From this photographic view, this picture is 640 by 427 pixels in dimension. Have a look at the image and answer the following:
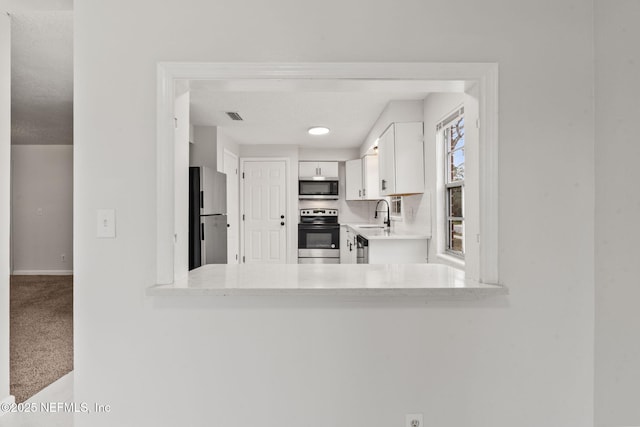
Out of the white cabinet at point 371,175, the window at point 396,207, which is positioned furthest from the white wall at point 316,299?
the white cabinet at point 371,175

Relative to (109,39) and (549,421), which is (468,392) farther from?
(109,39)

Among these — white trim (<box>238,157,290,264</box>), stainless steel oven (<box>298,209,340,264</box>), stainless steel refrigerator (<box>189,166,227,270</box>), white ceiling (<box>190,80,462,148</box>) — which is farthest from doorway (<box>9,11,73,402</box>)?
stainless steel oven (<box>298,209,340,264</box>)

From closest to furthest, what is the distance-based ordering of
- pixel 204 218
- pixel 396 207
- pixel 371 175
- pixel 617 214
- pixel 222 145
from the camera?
pixel 617 214 < pixel 204 218 < pixel 396 207 < pixel 222 145 < pixel 371 175

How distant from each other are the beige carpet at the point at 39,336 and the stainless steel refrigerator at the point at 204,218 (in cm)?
126

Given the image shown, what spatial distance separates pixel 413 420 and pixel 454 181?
1921 millimetres

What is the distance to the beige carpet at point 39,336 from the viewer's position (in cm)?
248

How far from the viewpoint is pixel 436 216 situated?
316 centimetres

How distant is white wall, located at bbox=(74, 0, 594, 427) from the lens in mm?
1542

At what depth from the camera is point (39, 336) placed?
10.7 ft

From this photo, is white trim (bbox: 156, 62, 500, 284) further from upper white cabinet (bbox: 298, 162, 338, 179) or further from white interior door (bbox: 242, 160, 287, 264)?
upper white cabinet (bbox: 298, 162, 338, 179)

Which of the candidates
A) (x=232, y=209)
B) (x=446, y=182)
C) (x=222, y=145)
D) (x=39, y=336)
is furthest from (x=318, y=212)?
(x=39, y=336)

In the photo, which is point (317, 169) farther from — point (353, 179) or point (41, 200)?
point (41, 200)

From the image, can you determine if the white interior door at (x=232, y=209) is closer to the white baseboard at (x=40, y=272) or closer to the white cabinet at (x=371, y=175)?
the white cabinet at (x=371, y=175)

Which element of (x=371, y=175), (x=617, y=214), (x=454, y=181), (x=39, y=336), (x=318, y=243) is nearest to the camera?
(x=617, y=214)
